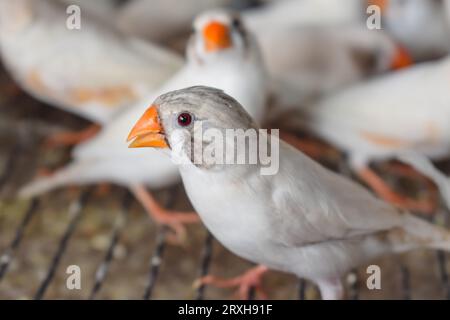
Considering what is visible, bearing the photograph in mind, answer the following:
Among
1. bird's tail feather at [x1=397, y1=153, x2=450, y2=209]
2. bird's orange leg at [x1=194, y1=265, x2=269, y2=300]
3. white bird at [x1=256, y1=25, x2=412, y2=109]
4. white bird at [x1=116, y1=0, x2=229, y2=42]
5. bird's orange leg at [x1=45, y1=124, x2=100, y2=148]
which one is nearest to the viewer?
bird's tail feather at [x1=397, y1=153, x2=450, y2=209]

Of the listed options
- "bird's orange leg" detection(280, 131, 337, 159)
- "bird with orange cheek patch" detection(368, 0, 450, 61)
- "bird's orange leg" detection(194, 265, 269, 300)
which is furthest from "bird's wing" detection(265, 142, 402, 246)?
"bird with orange cheek patch" detection(368, 0, 450, 61)

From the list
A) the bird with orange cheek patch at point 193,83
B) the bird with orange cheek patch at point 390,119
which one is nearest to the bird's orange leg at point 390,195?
the bird with orange cheek patch at point 390,119

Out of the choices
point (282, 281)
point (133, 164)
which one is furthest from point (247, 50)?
point (282, 281)

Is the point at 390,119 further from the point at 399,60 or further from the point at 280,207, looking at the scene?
the point at 280,207

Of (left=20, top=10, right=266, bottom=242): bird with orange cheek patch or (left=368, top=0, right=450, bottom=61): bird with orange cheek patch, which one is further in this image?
(left=368, top=0, right=450, bottom=61): bird with orange cheek patch

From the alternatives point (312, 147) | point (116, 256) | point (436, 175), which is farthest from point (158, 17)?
point (436, 175)

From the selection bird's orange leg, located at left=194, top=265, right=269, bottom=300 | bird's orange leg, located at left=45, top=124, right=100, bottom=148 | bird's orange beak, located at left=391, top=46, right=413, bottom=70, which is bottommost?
bird's orange leg, located at left=194, top=265, right=269, bottom=300

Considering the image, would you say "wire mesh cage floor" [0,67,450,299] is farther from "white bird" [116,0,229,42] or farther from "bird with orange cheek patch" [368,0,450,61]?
"bird with orange cheek patch" [368,0,450,61]
